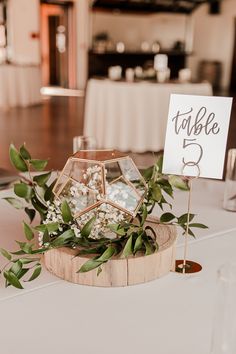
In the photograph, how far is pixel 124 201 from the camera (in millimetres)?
878

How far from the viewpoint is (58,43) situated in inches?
524

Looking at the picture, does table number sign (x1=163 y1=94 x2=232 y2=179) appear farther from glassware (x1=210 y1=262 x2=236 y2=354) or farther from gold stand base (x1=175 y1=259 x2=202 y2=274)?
glassware (x1=210 y1=262 x2=236 y2=354)

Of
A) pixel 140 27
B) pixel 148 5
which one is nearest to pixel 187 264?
pixel 148 5

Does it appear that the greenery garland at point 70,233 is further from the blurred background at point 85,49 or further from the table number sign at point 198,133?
the blurred background at point 85,49

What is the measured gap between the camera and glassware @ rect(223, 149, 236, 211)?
1309 millimetres

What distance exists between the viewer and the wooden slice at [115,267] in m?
0.83

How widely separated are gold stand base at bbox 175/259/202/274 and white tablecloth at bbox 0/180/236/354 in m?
0.01

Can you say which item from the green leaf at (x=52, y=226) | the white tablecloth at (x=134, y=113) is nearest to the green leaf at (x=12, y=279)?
the green leaf at (x=52, y=226)

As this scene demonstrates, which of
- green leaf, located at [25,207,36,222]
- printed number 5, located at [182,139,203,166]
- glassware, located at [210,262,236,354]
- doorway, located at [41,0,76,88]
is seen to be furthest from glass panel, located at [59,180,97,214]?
doorway, located at [41,0,76,88]

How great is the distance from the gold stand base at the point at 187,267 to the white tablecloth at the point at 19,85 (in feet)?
26.1

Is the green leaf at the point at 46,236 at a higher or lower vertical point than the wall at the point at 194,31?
lower

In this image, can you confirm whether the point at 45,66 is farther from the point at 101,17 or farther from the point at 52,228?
the point at 52,228

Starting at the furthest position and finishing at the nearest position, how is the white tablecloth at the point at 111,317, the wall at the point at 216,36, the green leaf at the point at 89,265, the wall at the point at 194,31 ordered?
the wall at the point at 216,36 → the wall at the point at 194,31 → the green leaf at the point at 89,265 → the white tablecloth at the point at 111,317

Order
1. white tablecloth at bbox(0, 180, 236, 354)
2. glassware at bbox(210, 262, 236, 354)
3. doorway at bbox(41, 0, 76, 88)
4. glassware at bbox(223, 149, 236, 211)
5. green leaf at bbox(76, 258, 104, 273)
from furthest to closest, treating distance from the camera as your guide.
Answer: doorway at bbox(41, 0, 76, 88), glassware at bbox(223, 149, 236, 211), green leaf at bbox(76, 258, 104, 273), white tablecloth at bbox(0, 180, 236, 354), glassware at bbox(210, 262, 236, 354)
